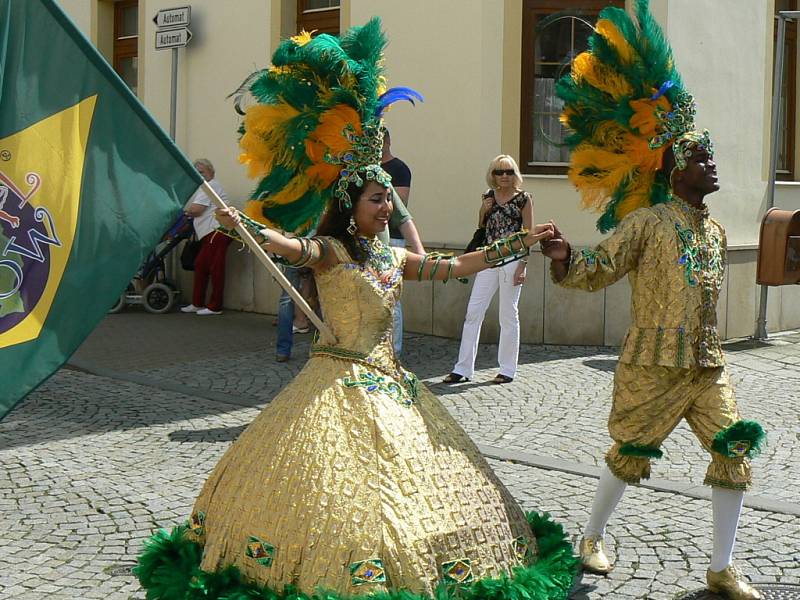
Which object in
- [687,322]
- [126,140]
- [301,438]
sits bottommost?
[301,438]

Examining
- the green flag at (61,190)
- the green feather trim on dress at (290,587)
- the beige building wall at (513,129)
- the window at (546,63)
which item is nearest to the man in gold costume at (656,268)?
the green feather trim on dress at (290,587)

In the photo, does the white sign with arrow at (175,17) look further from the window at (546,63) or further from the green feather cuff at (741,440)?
the green feather cuff at (741,440)

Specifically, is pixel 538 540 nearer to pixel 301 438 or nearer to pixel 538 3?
pixel 301 438

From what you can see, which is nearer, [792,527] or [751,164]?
[792,527]

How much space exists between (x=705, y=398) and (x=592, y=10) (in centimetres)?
692

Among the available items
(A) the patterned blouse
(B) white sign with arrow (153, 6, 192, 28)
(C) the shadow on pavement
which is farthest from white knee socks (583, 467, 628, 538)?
(B) white sign with arrow (153, 6, 192, 28)

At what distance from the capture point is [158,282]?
1328cm

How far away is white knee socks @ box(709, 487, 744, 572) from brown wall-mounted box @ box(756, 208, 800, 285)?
2.59 m

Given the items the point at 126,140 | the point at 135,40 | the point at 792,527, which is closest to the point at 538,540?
the point at 792,527

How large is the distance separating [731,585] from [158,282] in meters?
9.78

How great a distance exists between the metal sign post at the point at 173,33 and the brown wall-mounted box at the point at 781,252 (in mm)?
7834

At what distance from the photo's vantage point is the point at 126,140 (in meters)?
3.92

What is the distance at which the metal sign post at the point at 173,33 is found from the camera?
13.2 meters

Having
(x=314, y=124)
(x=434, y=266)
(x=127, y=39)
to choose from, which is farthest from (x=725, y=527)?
(x=127, y=39)
